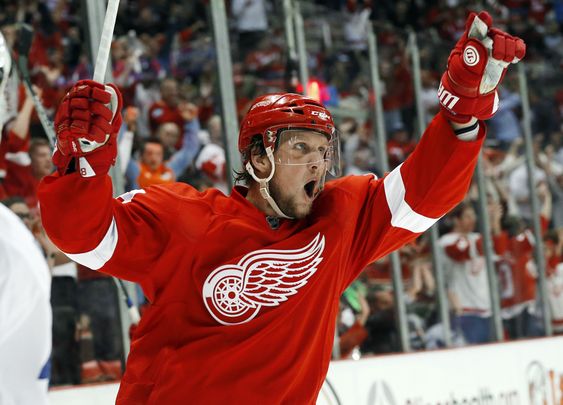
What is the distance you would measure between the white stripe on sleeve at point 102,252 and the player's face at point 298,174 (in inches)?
A: 18.0

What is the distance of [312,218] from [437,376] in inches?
92.2


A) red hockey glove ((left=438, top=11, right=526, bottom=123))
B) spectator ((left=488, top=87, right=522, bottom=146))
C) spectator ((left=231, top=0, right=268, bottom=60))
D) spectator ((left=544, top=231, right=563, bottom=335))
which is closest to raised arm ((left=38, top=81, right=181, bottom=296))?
red hockey glove ((left=438, top=11, right=526, bottom=123))

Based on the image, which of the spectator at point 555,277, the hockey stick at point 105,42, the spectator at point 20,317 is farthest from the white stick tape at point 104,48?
the spectator at point 555,277

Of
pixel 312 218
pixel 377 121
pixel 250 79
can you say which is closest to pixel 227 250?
pixel 312 218

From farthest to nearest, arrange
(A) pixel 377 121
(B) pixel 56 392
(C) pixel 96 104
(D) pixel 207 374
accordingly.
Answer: (A) pixel 377 121
(B) pixel 56 392
(D) pixel 207 374
(C) pixel 96 104

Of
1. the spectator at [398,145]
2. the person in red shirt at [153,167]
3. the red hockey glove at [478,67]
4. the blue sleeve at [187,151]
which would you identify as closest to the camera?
the red hockey glove at [478,67]

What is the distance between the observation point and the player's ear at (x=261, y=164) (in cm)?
259

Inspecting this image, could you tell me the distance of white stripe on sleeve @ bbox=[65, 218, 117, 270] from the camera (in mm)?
2268

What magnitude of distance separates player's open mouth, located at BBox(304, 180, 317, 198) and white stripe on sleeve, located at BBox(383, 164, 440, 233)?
0.20 meters

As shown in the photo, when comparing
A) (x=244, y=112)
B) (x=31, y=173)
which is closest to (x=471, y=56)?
(x=31, y=173)

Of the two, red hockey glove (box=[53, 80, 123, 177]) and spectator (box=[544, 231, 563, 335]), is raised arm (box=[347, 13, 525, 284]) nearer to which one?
red hockey glove (box=[53, 80, 123, 177])

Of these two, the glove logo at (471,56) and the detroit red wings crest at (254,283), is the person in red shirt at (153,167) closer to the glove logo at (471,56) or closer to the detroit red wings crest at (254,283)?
the detroit red wings crest at (254,283)

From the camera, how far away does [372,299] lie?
4668 mm

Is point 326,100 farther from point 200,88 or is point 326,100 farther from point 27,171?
point 27,171
